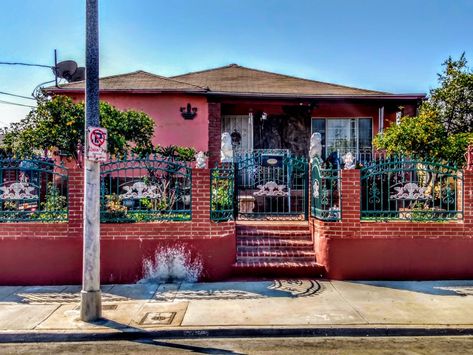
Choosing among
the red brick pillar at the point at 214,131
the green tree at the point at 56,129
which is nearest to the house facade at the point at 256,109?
the red brick pillar at the point at 214,131

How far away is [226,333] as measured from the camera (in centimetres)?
573

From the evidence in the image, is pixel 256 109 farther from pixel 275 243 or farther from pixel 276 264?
pixel 276 264

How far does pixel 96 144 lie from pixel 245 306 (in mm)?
3280

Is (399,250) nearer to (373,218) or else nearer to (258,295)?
(373,218)

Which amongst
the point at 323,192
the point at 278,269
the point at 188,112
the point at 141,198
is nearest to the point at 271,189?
the point at 323,192

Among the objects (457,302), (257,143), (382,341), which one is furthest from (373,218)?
(257,143)

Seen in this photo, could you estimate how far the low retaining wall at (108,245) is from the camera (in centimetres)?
804

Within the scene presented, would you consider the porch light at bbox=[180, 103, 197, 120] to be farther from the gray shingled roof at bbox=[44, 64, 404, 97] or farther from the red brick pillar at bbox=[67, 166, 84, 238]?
the red brick pillar at bbox=[67, 166, 84, 238]

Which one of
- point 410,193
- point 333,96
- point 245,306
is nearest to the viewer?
point 245,306

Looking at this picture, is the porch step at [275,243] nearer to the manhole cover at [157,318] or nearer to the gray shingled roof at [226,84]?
the manhole cover at [157,318]

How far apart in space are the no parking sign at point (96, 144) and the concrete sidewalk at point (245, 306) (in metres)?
2.29

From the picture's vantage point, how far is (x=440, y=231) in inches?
328

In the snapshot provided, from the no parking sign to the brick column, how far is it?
4556 millimetres

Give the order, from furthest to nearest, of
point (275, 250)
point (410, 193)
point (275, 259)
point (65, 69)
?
point (65, 69)
point (275, 250)
point (275, 259)
point (410, 193)
